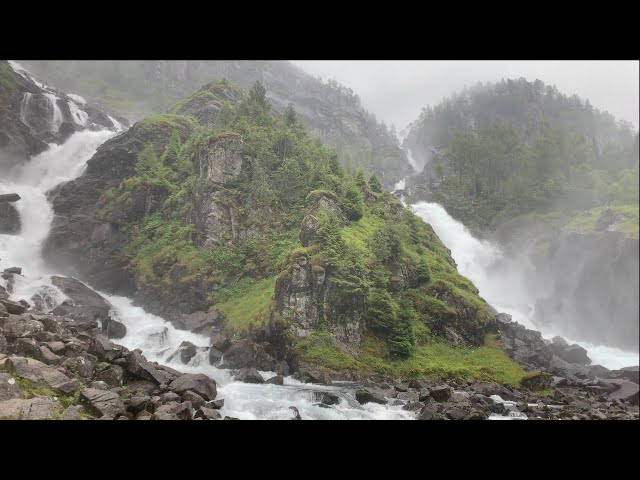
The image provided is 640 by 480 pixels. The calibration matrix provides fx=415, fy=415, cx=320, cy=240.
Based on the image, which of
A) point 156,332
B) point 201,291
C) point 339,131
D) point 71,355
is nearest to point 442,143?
point 201,291

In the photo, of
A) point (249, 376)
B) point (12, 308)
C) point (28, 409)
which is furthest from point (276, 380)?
point (12, 308)

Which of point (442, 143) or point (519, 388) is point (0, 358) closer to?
point (519, 388)

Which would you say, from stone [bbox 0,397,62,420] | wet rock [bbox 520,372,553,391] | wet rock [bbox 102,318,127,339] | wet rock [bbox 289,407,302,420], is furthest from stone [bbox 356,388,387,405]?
wet rock [bbox 102,318,127,339]

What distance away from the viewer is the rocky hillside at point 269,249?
72.1ft

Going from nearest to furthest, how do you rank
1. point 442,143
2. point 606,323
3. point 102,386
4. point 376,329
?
point 606,323, point 102,386, point 376,329, point 442,143

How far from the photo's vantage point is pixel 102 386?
12133mm

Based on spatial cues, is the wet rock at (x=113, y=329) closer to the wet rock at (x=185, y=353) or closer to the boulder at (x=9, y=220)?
the wet rock at (x=185, y=353)

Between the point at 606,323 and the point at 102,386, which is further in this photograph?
the point at 102,386

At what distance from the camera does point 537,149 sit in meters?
14.1

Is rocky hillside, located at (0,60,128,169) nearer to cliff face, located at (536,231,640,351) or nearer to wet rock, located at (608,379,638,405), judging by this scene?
cliff face, located at (536,231,640,351)

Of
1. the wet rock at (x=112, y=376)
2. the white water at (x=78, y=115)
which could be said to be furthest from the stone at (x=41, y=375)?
the white water at (x=78, y=115)

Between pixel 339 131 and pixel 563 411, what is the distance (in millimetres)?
56179

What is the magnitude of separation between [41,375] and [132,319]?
15842 mm

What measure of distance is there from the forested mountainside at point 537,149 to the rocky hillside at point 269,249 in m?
7.02
